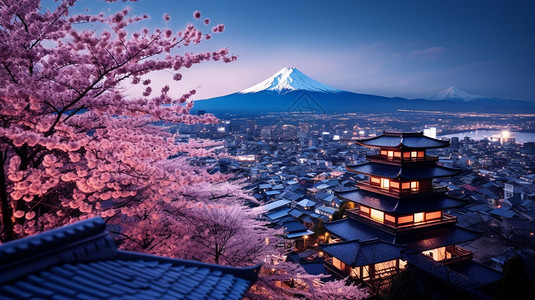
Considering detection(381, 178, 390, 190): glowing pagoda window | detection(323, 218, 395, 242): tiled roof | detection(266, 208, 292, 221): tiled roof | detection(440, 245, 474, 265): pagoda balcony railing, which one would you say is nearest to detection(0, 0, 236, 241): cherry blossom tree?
detection(323, 218, 395, 242): tiled roof

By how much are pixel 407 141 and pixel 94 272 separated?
1244 cm

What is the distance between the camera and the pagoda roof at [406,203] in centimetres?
1146

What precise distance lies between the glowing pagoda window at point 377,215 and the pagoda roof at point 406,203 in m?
0.52

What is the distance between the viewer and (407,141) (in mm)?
12016

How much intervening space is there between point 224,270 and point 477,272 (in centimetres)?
1214

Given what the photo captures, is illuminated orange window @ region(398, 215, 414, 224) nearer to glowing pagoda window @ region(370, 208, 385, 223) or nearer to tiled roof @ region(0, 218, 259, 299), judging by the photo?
glowing pagoda window @ region(370, 208, 385, 223)

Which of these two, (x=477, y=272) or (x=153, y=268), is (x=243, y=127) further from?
(x=153, y=268)

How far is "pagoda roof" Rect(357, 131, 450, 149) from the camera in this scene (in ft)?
38.5

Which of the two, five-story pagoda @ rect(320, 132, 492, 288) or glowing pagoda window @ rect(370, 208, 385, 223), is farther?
glowing pagoda window @ rect(370, 208, 385, 223)

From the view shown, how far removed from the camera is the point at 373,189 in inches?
502

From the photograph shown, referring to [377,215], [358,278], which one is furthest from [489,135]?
[358,278]

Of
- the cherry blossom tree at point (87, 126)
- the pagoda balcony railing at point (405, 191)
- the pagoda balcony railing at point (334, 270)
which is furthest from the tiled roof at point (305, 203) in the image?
the cherry blossom tree at point (87, 126)

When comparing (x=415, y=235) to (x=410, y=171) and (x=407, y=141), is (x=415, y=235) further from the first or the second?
(x=407, y=141)

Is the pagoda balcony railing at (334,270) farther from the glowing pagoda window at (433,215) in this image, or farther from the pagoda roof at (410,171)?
the glowing pagoda window at (433,215)
